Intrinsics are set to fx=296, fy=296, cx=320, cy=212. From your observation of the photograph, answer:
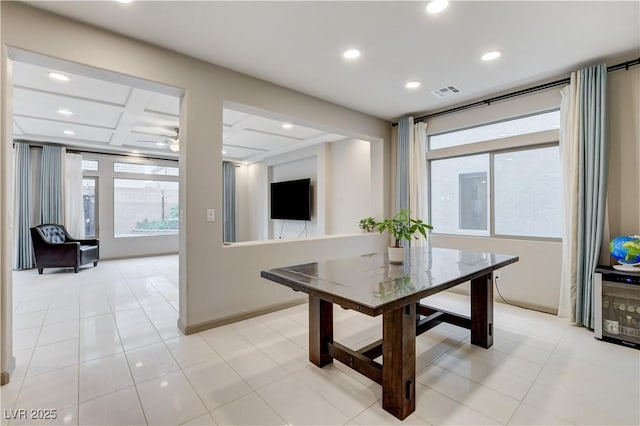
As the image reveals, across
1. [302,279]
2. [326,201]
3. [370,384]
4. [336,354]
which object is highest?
[326,201]

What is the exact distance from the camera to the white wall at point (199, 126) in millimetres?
2246

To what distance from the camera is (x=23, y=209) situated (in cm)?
601

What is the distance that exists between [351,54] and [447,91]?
1.61m

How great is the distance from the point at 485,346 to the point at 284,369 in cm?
175

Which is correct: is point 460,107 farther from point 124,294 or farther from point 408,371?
point 124,294

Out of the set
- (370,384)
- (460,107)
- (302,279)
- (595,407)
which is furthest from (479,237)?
(302,279)

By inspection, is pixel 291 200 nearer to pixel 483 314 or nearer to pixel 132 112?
pixel 132 112

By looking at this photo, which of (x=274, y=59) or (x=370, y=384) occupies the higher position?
(x=274, y=59)

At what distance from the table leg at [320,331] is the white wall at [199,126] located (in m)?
1.23

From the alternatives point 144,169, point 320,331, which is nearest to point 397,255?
point 320,331

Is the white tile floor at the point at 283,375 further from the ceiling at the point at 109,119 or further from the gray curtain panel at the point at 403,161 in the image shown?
the ceiling at the point at 109,119

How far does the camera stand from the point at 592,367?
228 cm

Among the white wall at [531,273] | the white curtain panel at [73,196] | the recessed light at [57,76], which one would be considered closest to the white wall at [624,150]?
the white wall at [531,273]

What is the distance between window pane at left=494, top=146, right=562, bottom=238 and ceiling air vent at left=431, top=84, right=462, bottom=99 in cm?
102
